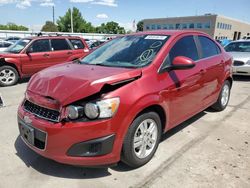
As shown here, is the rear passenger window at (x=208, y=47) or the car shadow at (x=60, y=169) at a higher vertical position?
the rear passenger window at (x=208, y=47)

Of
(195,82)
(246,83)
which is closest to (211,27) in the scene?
(246,83)

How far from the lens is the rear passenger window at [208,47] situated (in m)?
4.60

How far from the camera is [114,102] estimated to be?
2.71m

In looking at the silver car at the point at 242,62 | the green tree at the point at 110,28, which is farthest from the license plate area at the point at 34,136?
the green tree at the point at 110,28

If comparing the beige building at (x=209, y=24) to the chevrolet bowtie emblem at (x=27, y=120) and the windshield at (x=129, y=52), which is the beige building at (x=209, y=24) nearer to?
the windshield at (x=129, y=52)

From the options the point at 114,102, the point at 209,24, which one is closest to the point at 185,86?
the point at 114,102

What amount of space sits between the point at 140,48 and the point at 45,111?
169 centimetres

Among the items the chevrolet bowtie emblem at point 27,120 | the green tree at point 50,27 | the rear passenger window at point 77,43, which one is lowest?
the chevrolet bowtie emblem at point 27,120

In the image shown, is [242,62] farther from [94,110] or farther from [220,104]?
[94,110]

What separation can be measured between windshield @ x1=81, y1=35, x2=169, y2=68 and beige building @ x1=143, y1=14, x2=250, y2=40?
211 feet

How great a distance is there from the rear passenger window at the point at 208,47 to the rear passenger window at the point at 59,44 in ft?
20.8

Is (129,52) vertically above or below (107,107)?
above

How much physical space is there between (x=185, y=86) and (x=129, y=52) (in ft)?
3.23

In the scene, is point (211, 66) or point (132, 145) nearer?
point (132, 145)
